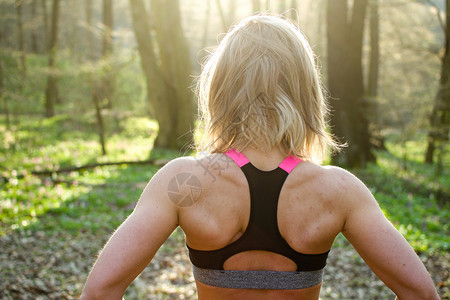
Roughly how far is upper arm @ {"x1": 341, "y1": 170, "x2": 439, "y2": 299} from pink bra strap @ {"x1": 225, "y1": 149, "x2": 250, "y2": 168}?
1.12 ft

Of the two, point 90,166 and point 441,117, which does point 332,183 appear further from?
point 90,166

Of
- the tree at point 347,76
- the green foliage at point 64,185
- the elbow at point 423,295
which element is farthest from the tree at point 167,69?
the elbow at point 423,295

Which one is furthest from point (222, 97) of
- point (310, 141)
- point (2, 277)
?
point (2, 277)

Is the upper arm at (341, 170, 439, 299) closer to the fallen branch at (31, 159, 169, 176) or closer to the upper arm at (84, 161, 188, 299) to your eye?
the upper arm at (84, 161, 188, 299)

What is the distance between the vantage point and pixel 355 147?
10977 mm

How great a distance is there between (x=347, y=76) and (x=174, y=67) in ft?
20.9

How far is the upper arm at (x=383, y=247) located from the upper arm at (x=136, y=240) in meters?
0.59

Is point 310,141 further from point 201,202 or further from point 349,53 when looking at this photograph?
point 349,53

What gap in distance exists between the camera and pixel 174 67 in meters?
14.6

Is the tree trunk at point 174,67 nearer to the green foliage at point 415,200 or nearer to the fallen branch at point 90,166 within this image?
the fallen branch at point 90,166

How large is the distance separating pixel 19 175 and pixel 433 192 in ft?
30.2

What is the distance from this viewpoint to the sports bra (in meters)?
1.38

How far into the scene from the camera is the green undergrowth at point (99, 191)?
6.45m

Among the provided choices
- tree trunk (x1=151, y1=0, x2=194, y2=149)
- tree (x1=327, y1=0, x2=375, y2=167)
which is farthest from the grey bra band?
tree trunk (x1=151, y1=0, x2=194, y2=149)
